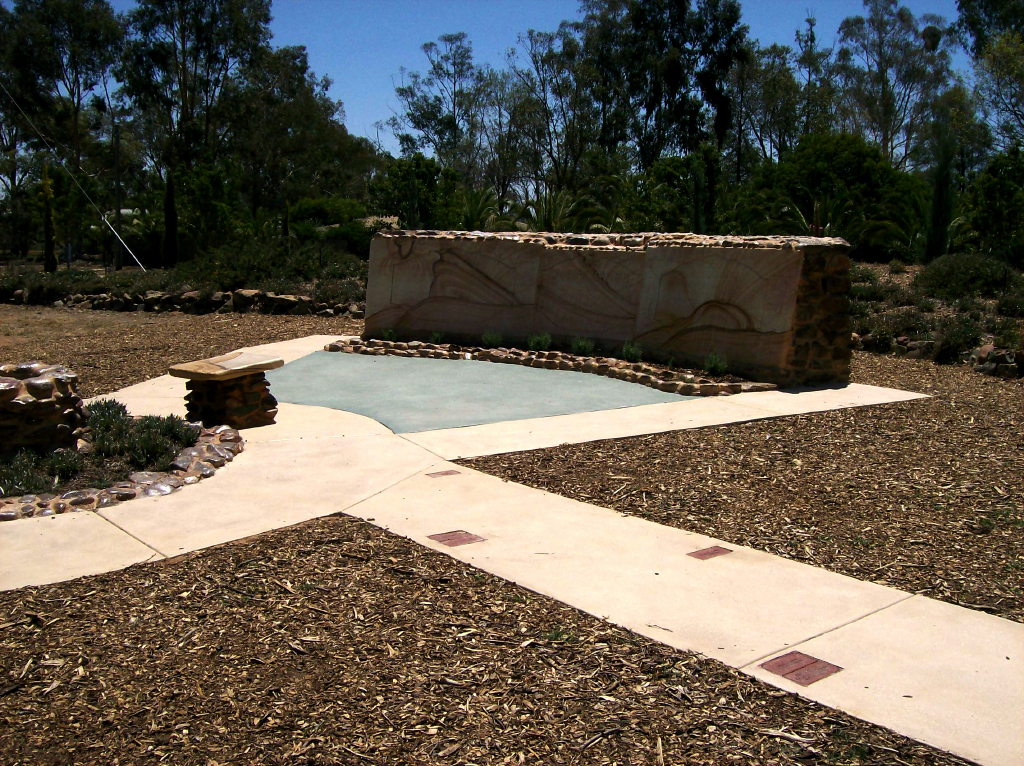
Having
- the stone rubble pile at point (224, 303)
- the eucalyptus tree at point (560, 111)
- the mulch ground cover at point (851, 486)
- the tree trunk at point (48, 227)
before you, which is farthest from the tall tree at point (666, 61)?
the mulch ground cover at point (851, 486)

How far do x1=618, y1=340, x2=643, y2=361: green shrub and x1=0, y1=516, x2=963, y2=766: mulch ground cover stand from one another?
6.92 metres

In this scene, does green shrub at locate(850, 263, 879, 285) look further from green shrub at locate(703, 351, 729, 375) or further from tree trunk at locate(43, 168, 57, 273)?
tree trunk at locate(43, 168, 57, 273)

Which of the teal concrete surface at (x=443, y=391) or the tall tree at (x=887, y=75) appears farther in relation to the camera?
the tall tree at (x=887, y=75)

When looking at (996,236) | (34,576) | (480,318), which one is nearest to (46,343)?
(480,318)

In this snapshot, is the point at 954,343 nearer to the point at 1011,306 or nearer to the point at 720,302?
the point at 1011,306

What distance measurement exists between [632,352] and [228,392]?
5058 millimetres

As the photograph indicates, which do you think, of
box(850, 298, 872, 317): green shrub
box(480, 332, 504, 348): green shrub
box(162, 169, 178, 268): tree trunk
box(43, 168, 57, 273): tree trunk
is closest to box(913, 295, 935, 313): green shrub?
box(850, 298, 872, 317): green shrub

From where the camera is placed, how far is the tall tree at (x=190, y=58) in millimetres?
44719

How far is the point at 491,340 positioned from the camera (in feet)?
43.5

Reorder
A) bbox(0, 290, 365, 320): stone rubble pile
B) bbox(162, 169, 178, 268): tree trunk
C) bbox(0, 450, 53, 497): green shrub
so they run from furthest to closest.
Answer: bbox(162, 169, 178, 268): tree trunk < bbox(0, 290, 365, 320): stone rubble pile < bbox(0, 450, 53, 497): green shrub

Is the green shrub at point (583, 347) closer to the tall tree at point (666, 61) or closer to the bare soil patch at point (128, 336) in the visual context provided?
the bare soil patch at point (128, 336)

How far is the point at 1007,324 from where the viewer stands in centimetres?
1345

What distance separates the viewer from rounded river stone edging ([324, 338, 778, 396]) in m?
10.6

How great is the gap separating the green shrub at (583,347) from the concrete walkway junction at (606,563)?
3609 mm
